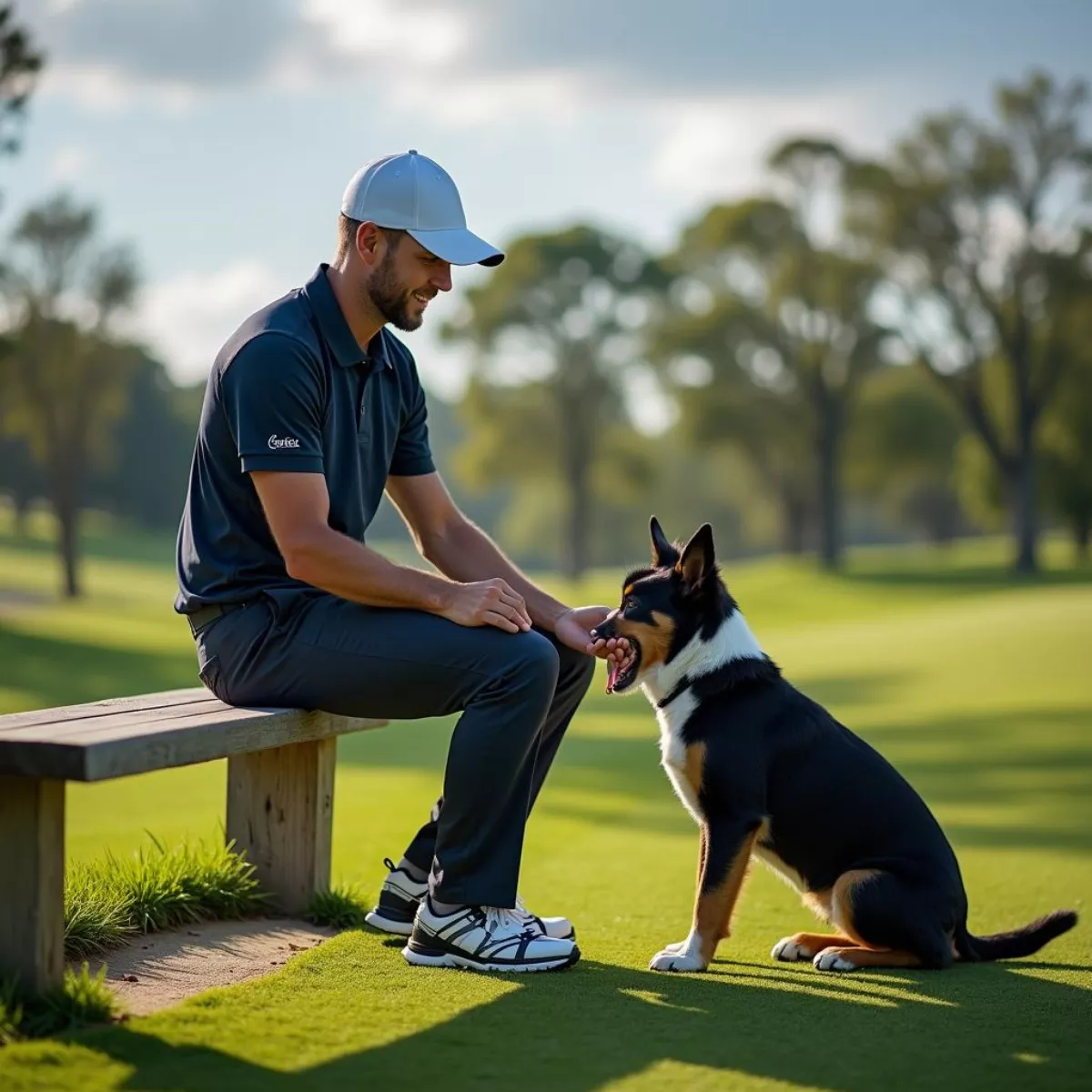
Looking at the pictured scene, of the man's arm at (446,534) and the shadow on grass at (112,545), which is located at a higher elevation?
the man's arm at (446,534)

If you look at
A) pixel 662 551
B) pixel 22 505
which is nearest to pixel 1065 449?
pixel 22 505

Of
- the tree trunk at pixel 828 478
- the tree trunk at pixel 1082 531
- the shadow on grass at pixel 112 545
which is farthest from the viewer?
the shadow on grass at pixel 112 545

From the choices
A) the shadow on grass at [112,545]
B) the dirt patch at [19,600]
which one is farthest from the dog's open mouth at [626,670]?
the shadow on grass at [112,545]

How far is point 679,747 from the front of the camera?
16.2 ft

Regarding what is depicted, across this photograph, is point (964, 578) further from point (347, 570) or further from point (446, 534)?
point (347, 570)

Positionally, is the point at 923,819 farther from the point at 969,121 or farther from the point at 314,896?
the point at 969,121

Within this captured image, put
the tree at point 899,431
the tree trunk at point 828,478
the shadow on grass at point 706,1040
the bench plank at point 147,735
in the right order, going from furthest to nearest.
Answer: the tree at point 899,431 → the tree trunk at point 828,478 → the bench plank at point 147,735 → the shadow on grass at point 706,1040

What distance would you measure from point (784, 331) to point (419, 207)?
1768 inches

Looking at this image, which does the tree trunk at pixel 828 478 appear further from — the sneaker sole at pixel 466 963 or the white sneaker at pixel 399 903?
the sneaker sole at pixel 466 963

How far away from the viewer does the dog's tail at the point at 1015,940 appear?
190 inches

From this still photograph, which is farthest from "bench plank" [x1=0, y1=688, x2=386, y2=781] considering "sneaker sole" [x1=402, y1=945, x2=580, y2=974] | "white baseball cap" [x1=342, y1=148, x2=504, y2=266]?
"white baseball cap" [x1=342, y1=148, x2=504, y2=266]

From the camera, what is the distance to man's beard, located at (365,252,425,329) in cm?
473

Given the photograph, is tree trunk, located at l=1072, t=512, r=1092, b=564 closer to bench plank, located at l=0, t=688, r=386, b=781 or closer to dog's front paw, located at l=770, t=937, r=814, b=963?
dog's front paw, located at l=770, t=937, r=814, b=963

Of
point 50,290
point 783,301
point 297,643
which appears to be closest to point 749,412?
point 783,301
